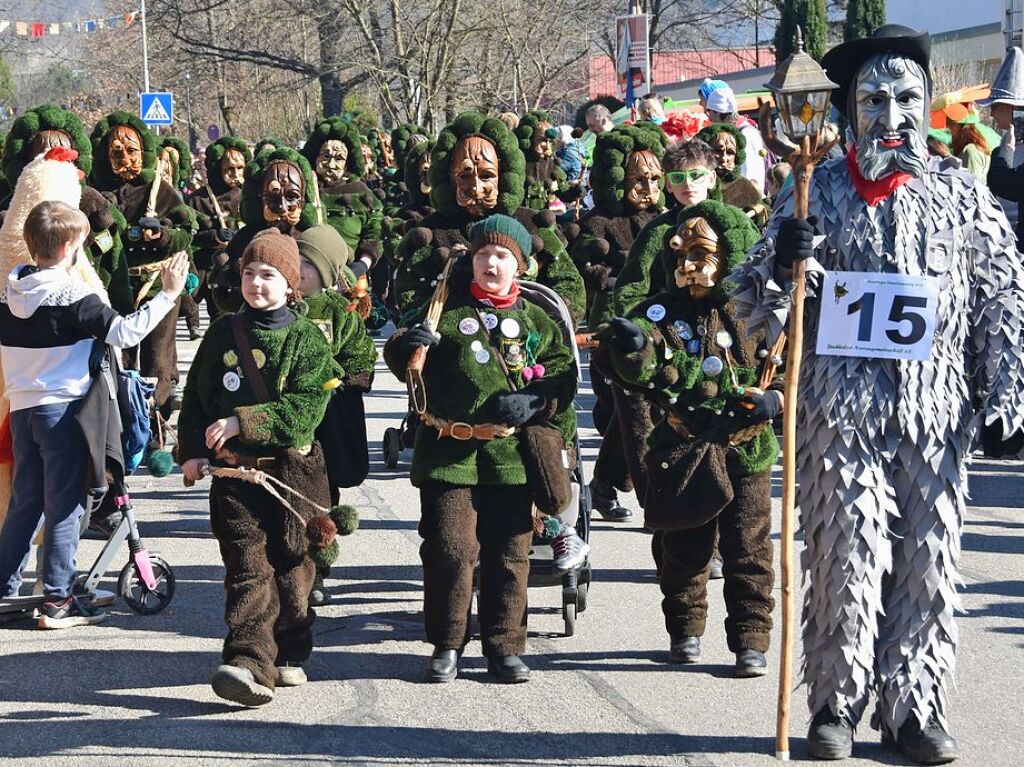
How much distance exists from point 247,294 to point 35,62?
132905 millimetres

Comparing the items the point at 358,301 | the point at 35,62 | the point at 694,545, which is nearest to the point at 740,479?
the point at 694,545

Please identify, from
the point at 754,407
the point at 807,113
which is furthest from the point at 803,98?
the point at 754,407

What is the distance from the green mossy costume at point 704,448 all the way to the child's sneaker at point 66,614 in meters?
2.54

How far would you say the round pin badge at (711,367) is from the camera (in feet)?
20.1

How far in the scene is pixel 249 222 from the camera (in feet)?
27.6

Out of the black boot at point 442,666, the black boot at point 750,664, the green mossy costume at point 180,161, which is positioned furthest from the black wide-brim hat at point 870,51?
the green mossy costume at point 180,161

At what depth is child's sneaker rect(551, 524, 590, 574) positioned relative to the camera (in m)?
6.68

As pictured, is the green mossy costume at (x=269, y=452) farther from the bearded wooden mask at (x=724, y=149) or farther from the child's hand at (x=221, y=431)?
the bearded wooden mask at (x=724, y=149)

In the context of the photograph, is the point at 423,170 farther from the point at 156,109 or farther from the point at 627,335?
the point at 156,109

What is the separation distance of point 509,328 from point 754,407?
3.25ft

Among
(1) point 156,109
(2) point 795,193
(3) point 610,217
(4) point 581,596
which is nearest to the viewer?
(2) point 795,193

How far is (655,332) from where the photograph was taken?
6.16 m

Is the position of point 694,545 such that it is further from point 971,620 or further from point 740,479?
point 971,620

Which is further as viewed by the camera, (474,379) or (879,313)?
(474,379)
